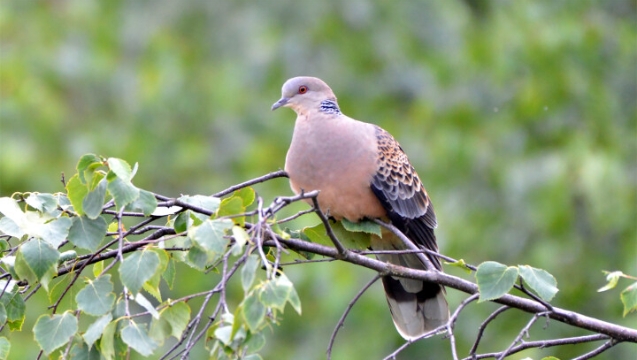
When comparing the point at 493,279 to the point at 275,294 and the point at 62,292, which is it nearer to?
the point at 275,294

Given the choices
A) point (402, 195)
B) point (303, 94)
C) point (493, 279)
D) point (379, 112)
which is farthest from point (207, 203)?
point (379, 112)

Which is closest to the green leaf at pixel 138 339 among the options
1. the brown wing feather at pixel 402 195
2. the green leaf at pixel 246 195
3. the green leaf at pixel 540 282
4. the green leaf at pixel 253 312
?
the green leaf at pixel 253 312

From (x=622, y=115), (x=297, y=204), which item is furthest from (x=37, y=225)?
(x=622, y=115)

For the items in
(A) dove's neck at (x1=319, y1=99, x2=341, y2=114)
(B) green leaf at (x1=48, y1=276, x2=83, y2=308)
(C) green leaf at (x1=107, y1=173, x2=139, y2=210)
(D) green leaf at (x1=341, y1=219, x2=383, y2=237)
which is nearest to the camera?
(C) green leaf at (x1=107, y1=173, x2=139, y2=210)

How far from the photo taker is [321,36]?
21.1 feet

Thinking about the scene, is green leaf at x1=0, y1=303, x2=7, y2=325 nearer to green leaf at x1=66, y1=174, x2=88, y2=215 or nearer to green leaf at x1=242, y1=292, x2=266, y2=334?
green leaf at x1=66, y1=174, x2=88, y2=215

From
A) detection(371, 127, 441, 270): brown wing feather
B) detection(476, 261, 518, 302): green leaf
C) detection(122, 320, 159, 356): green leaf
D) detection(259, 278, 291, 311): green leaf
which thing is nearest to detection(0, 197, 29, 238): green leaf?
detection(122, 320, 159, 356): green leaf

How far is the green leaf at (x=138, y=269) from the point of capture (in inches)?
69.4

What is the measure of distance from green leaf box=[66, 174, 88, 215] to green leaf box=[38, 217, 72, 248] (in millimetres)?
38

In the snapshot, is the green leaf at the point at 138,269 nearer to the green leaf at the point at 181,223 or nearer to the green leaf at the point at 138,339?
the green leaf at the point at 138,339

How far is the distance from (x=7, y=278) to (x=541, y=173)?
137 inches

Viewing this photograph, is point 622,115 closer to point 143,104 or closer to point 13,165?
point 143,104

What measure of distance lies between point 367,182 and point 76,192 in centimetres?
140

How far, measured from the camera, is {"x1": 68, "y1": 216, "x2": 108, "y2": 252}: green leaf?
1955 millimetres
